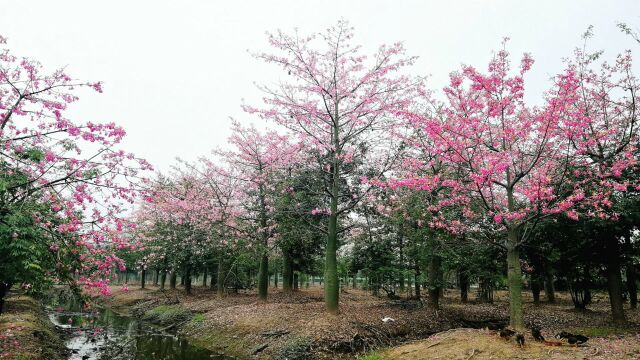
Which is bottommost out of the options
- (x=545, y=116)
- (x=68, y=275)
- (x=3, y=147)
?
(x=68, y=275)

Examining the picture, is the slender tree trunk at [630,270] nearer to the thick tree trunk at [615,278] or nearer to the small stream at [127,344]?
the thick tree trunk at [615,278]

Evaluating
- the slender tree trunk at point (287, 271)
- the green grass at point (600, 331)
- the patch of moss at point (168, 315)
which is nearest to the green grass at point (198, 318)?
the patch of moss at point (168, 315)

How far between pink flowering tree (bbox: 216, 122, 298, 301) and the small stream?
672cm

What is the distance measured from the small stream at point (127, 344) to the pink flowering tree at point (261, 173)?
6.72 m

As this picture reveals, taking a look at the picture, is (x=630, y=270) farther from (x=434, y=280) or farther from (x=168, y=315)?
(x=168, y=315)

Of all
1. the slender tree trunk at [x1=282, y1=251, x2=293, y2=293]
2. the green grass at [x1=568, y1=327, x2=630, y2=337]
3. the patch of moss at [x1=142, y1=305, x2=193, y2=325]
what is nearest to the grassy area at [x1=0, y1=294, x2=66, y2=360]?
the patch of moss at [x1=142, y1=305, x2=193, y2=325]

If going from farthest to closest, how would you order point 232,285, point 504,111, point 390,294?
point 232,285 < point 390,294 < point 504,111

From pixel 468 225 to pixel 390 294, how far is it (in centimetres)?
1347

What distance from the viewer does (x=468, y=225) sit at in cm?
1555

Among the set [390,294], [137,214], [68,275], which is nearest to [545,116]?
[68,275]

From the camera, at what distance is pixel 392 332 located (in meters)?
16.8

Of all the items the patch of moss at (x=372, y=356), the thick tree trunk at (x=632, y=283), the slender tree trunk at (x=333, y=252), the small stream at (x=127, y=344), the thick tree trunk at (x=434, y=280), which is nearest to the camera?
the patch of moss at (x=372, y=356)

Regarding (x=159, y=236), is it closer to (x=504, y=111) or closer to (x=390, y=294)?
(x=390, y=294)

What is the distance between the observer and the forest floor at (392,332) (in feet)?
36.4
